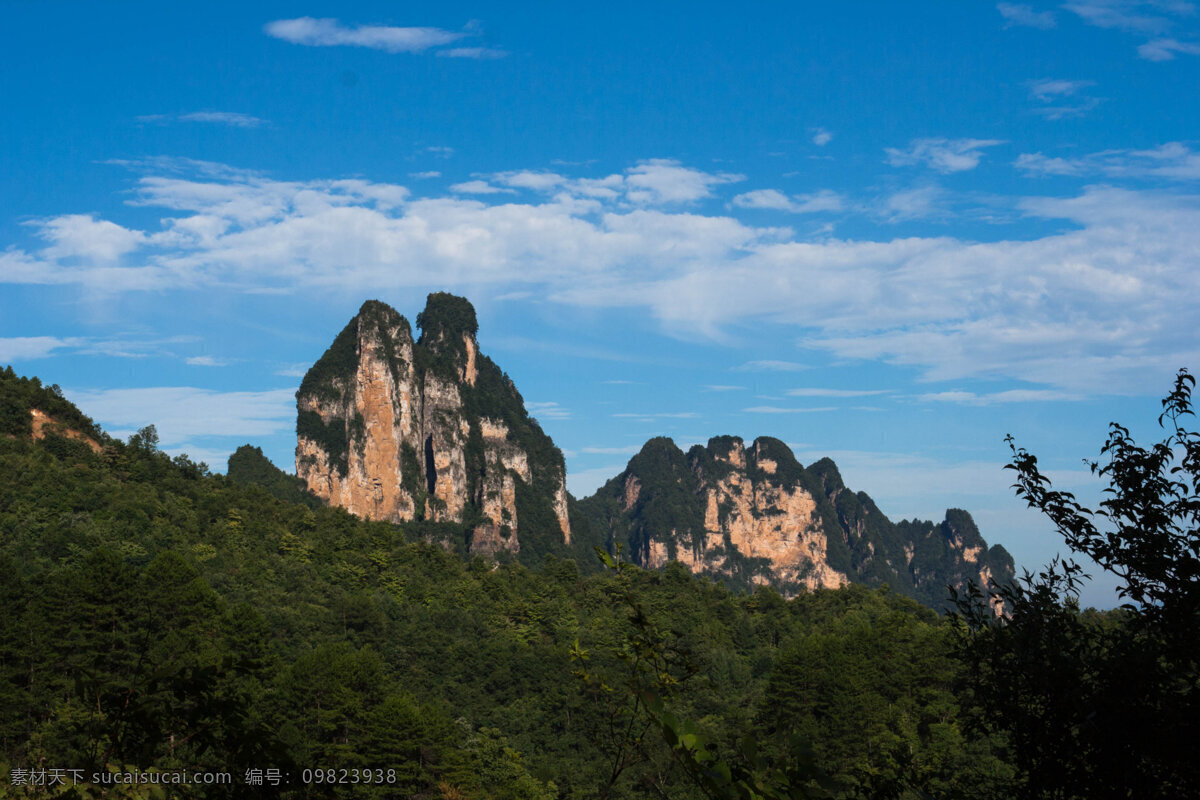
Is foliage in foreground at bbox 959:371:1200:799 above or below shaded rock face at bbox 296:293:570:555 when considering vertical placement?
below

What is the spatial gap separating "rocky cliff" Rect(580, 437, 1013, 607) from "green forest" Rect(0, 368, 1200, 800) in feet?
259

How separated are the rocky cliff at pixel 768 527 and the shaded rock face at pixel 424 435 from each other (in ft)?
103

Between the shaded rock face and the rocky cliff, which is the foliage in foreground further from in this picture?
the rocky cliff

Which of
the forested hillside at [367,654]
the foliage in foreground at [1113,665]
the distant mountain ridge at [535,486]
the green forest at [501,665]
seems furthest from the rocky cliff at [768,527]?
the foliage in foreground at [1113,665]

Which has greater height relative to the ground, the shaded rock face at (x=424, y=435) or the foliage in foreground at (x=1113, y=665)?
the shaded rock face at (x=424, y=435)

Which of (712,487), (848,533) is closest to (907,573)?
(848,533)

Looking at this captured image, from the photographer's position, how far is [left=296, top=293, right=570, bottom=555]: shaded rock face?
11031 centimetres

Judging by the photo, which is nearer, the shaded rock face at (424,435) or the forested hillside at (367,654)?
the forested hillside at (367,654)

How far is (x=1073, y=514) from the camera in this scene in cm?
716

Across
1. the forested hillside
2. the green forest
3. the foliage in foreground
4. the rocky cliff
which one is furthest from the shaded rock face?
the foliage in foreground

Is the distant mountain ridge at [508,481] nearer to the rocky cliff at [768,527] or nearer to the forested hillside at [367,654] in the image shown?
the rocky cliff at [768,527]

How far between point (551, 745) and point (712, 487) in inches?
4991

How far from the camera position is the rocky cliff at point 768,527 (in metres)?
161

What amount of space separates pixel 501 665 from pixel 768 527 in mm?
120945
